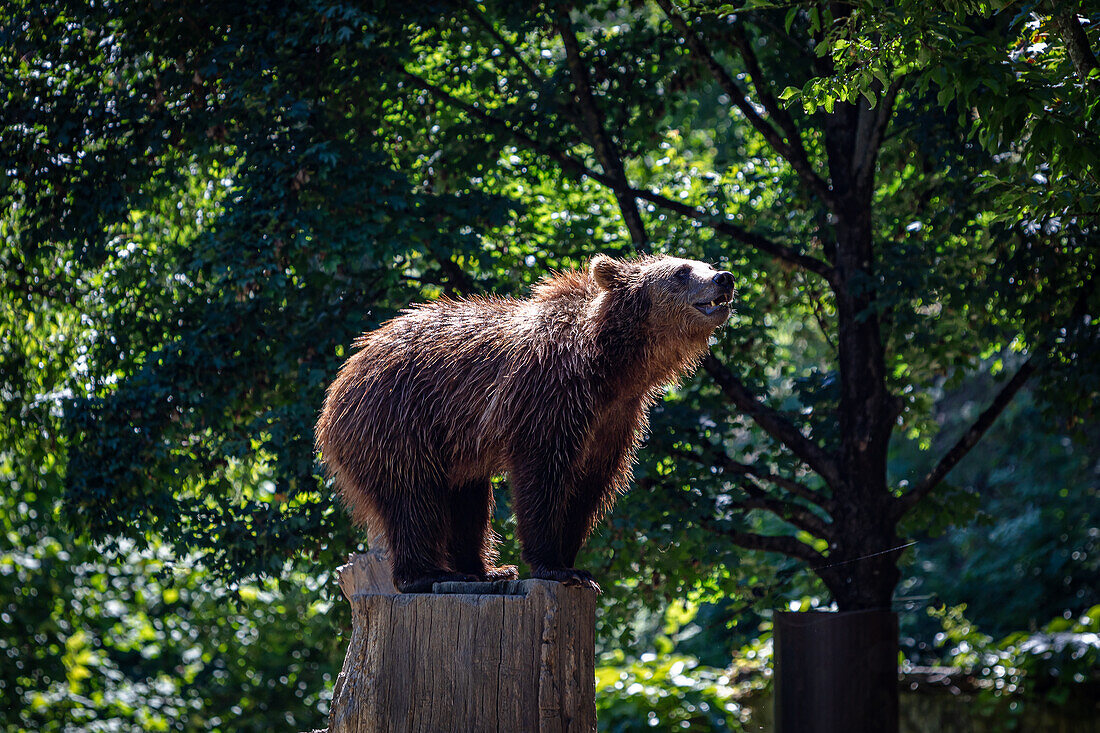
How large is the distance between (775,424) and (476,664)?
14.4 feet

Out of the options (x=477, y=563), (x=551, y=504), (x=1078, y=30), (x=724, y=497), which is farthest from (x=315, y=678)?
(x=1078, y=30)

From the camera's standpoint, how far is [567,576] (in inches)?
153

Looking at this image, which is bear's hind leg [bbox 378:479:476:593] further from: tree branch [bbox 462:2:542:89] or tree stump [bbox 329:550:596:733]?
tree branch [bbox 462:2:542:89]

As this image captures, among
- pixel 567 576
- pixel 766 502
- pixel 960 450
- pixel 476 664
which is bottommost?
pixel 476 664

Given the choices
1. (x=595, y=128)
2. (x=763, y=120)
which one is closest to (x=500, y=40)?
(x=595, y=128)

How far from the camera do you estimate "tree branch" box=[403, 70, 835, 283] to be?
7664 mm

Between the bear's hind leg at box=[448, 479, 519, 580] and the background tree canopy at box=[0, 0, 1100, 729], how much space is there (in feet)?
8.20

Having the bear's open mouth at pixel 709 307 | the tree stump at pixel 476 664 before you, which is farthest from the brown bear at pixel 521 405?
the tree stump at pixel 476 664

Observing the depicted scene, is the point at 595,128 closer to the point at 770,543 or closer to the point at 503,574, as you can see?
the point at 770,543

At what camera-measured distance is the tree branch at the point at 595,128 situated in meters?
7.74

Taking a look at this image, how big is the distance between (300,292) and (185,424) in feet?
3.95

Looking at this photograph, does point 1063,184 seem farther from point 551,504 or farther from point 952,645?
point 952,645

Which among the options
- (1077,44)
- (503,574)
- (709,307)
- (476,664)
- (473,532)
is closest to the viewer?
(476,664)

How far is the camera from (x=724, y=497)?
750 centimetres
